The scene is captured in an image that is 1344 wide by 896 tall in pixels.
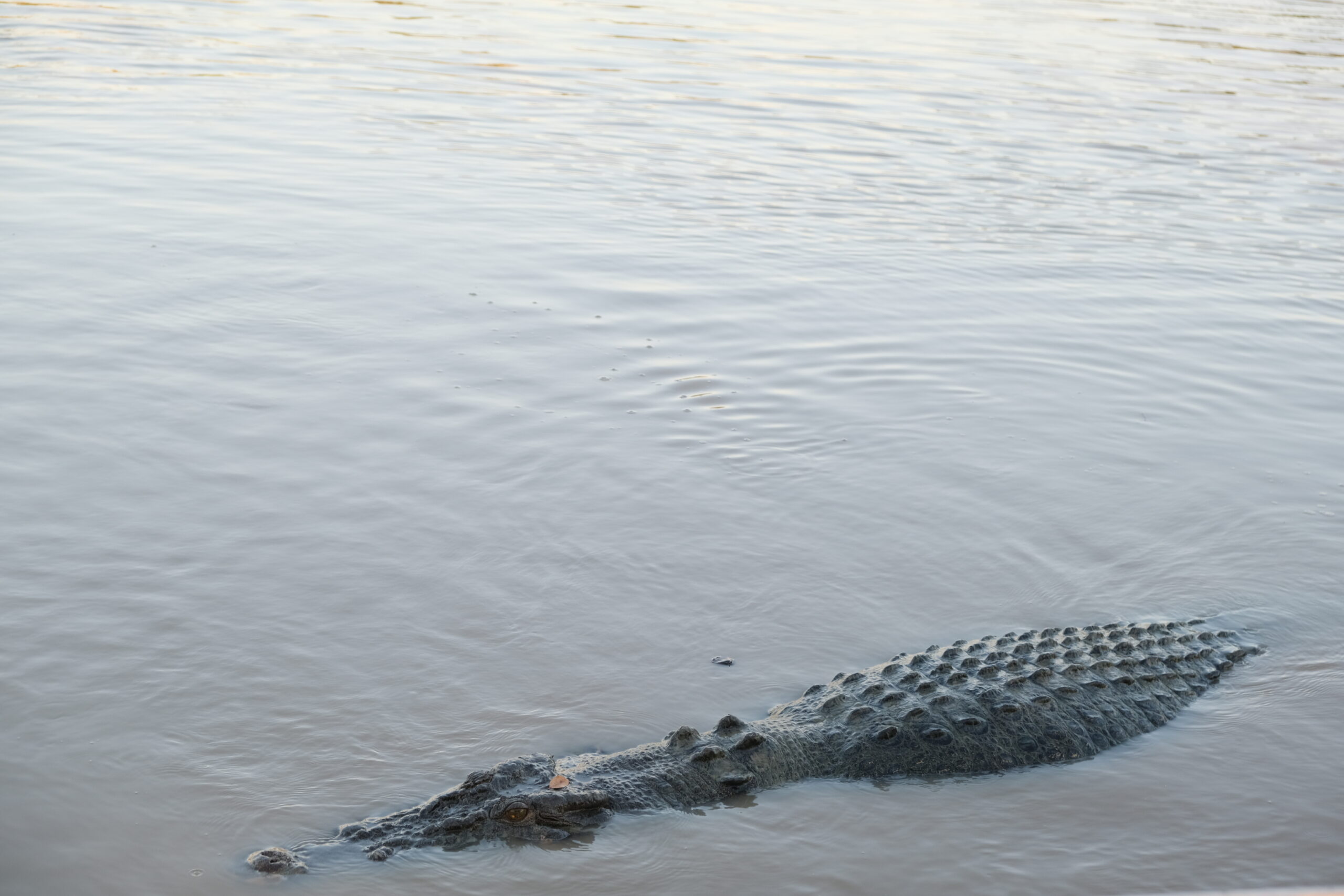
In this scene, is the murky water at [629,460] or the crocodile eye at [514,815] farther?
the murky water at [629,460]

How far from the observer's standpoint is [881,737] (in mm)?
4859

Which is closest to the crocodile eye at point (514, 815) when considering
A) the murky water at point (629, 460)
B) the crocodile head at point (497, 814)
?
the crocodile head at point (497, 814)

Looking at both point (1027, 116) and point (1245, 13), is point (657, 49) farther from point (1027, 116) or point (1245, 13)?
point (1245, 13)

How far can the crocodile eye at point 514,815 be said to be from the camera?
4324 millimetres

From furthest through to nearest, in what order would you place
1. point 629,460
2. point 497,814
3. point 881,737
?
point 629,460, point 881,737, point 497,814

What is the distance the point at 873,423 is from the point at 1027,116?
351 inches

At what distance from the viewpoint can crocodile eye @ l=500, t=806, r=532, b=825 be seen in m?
4.32

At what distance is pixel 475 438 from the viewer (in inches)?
290

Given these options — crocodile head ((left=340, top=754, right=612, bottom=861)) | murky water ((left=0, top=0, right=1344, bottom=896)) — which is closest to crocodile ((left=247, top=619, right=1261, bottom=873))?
crocodile head ((left=340, top=754, right=612, bottom=861))

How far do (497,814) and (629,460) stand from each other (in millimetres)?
3163

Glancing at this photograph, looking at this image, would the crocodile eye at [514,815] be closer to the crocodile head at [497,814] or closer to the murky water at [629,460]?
the crocodile head at [497,814]

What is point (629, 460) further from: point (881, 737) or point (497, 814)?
point (497, 814)

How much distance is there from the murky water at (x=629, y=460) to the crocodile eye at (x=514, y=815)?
4.4 inches

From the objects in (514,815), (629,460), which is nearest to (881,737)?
(514,815)
